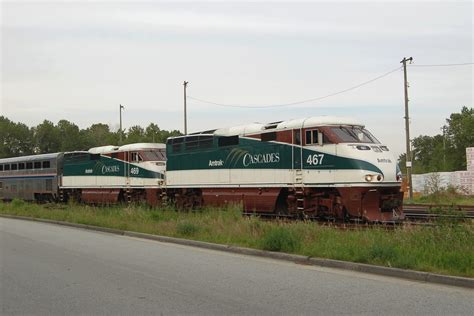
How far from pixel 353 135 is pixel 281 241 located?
6.60m

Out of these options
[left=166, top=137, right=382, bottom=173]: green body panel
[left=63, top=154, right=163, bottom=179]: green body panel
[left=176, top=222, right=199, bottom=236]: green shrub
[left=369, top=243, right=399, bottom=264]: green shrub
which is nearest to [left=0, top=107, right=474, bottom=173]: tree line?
[left=63, top=154, right=163, bottom=179]: green body panel

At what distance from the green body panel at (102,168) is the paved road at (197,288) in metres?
15.2

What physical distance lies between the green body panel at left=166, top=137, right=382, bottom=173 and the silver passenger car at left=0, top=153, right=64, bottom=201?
13363mm

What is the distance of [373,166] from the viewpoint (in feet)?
50.4

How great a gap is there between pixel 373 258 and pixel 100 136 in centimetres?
9685

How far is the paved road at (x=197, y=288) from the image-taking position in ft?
21.9

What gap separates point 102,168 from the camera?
1189 inches

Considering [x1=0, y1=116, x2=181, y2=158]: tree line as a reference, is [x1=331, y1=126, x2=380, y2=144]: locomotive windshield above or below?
below

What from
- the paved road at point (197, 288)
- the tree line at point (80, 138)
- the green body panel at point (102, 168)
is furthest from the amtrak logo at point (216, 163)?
the tree line at point (80, 138)

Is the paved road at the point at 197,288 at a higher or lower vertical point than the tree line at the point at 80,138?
lower

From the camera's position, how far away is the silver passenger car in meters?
34.3

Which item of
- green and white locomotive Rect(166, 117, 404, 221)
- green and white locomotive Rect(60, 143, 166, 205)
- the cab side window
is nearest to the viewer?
green and white locomotive Rect(166, 117, 404, 221)

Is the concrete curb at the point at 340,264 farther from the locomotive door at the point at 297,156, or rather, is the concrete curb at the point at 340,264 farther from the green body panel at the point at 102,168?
the green body panel at the point at 102,168

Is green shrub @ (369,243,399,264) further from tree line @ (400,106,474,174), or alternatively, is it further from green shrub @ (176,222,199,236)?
tree line @ (400,106,474,174)
